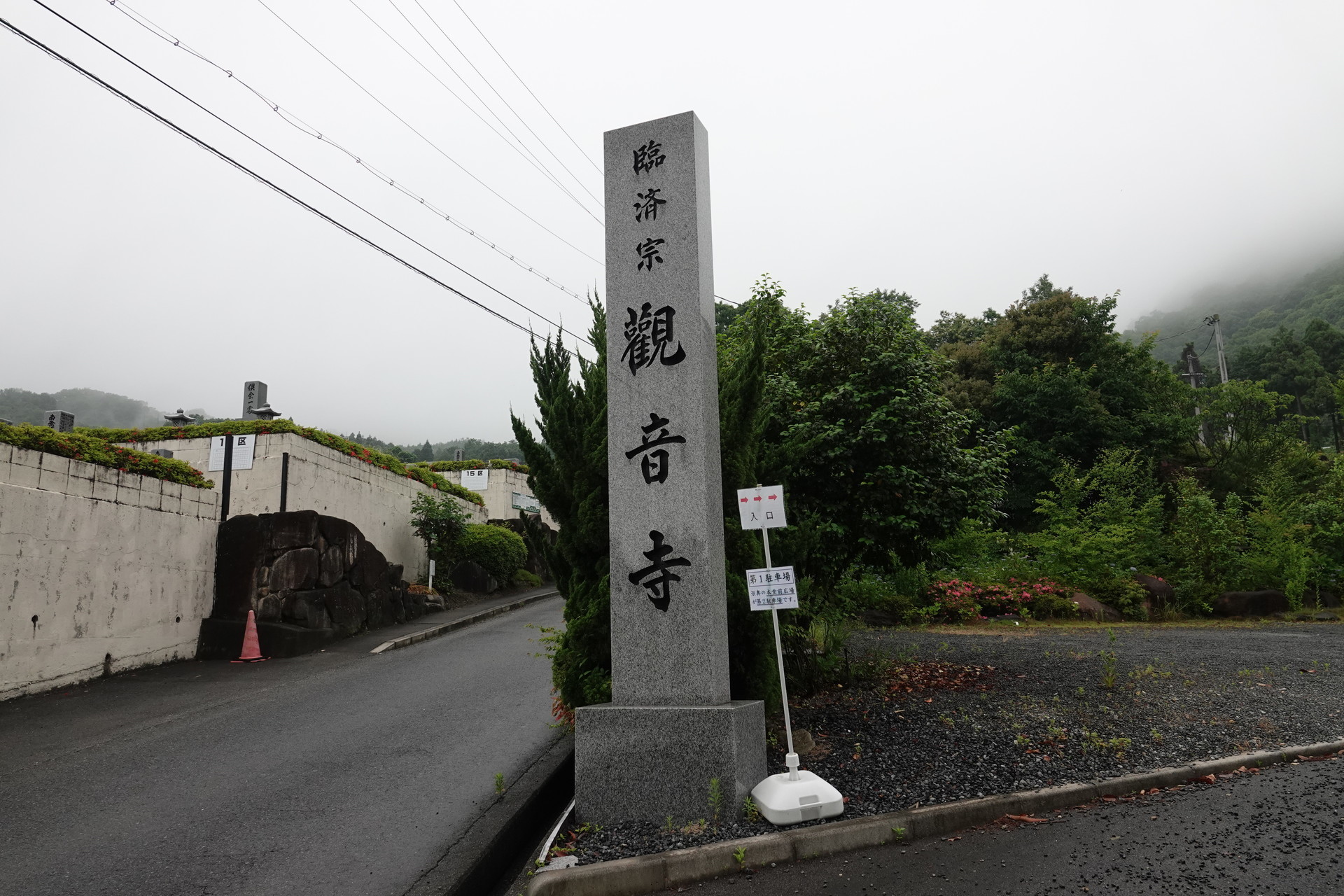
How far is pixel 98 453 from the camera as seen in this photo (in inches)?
396

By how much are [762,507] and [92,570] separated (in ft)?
31.4

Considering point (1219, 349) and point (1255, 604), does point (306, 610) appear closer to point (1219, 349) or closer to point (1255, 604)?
point (1255, 604)

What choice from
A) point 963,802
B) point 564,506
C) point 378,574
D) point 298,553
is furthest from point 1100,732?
point 378,574

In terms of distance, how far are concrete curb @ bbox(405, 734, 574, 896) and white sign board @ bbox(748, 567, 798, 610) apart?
88.2 inches

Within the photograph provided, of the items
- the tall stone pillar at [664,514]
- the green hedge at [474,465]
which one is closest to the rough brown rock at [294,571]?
the tall stone pillar at [664,514]

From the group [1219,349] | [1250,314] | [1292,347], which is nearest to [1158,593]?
[1219,349]

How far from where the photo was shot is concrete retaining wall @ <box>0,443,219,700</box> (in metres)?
8.71

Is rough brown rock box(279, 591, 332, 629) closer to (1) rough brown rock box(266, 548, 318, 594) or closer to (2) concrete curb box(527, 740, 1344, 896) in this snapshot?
(1) rough brown rock box(266, 548, 318, 594)

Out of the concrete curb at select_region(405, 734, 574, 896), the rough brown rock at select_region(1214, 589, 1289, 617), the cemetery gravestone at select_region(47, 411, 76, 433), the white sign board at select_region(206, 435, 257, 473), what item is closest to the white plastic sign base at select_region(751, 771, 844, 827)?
the concrete curb at select_region(405, 734, 574, 896)

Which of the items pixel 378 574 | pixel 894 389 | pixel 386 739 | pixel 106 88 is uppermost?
pixel 106 88

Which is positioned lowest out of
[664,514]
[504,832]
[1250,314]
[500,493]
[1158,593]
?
[504,832]

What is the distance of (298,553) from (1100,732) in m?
12.3

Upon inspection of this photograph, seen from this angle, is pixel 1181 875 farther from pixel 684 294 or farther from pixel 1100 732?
pixel 684 294

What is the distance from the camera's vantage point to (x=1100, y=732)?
606cm
